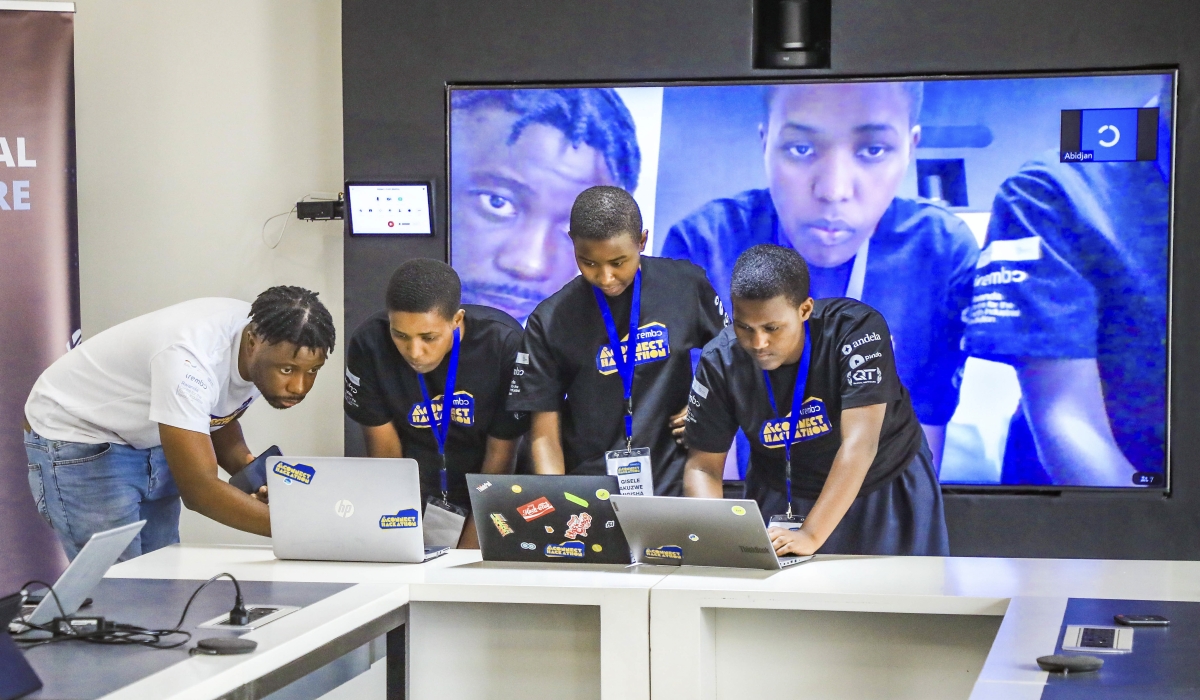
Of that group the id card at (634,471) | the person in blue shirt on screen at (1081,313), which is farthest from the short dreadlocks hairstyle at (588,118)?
the person in blue shirt on screen at (1081,313)

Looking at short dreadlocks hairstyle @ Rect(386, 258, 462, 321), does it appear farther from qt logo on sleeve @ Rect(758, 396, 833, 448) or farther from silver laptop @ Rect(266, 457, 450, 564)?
qt logo on sleeve @ Rect(758, 396, 833, 448)

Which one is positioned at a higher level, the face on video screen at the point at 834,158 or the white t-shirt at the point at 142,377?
the face on video screen at the point at 834,158

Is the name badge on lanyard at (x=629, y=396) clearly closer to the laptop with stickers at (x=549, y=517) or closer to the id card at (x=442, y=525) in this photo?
the id card at (x=442, y=525)

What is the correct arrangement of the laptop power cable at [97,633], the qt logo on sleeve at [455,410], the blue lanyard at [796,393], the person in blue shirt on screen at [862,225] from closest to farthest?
the laptop power cable at [97,633] → the blue lanyard at [796,393] → the qt logo on sleeve at [455,410] → the person in blue shirt on screen at [862,225]

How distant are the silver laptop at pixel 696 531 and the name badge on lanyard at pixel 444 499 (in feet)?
3.05

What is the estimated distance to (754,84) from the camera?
3.98m

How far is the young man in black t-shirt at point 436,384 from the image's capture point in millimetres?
3355

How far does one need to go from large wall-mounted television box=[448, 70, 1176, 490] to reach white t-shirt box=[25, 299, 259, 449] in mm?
1184

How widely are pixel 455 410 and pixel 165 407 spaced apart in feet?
3.13

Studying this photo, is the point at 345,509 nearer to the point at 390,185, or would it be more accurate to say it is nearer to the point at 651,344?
the point at 651,344

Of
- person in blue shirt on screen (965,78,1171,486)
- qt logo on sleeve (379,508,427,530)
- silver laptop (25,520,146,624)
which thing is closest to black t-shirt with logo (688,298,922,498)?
person in blue shirt on screen (965,78,1171,486)

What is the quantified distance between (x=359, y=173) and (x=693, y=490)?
1.71 meters

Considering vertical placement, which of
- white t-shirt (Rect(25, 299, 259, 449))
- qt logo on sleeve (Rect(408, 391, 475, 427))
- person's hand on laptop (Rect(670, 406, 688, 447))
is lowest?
person's hand on laptop (Rect(670, 406, 688, 447))

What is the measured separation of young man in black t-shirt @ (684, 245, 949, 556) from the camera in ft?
10.3
